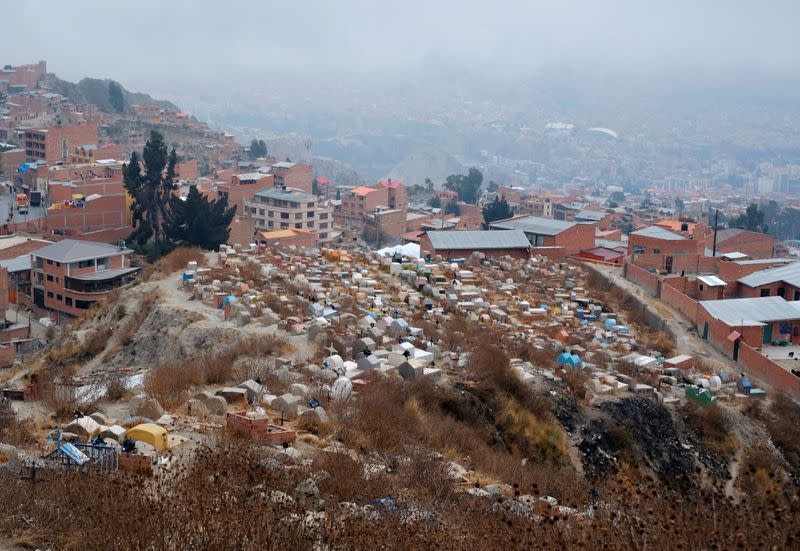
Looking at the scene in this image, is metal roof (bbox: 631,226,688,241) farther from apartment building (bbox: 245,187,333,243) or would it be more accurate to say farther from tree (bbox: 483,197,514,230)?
apartment building (bbox: 245,187,333,243)

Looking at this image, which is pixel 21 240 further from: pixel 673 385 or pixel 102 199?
pixel 673 385

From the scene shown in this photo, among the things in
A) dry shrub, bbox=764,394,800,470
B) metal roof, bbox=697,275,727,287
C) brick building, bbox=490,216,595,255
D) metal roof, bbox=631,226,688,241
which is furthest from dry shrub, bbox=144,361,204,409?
metal roof, bbox=631,226,688,241

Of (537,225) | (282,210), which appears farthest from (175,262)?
(282,210)

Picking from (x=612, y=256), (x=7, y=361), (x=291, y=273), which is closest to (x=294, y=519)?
(x=291, y=273)

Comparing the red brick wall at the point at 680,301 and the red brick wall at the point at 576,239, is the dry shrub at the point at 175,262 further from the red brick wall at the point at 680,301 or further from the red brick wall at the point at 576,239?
the red brick wall at the point at 576,239

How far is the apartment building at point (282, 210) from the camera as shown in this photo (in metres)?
39.5

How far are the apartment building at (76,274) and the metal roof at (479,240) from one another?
8122mm

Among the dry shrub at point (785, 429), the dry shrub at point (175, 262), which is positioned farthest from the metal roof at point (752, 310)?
the dry shrub at point (175, 262)

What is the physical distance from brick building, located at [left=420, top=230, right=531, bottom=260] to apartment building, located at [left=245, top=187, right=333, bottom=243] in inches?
660

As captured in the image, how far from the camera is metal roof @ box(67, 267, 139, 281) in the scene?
972 inches

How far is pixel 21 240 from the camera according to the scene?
29406 mm

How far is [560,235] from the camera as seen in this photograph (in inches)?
947

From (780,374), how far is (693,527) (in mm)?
11084

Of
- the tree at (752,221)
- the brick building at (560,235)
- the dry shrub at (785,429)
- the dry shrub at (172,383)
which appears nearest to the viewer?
the dry shrub at (172,383)
